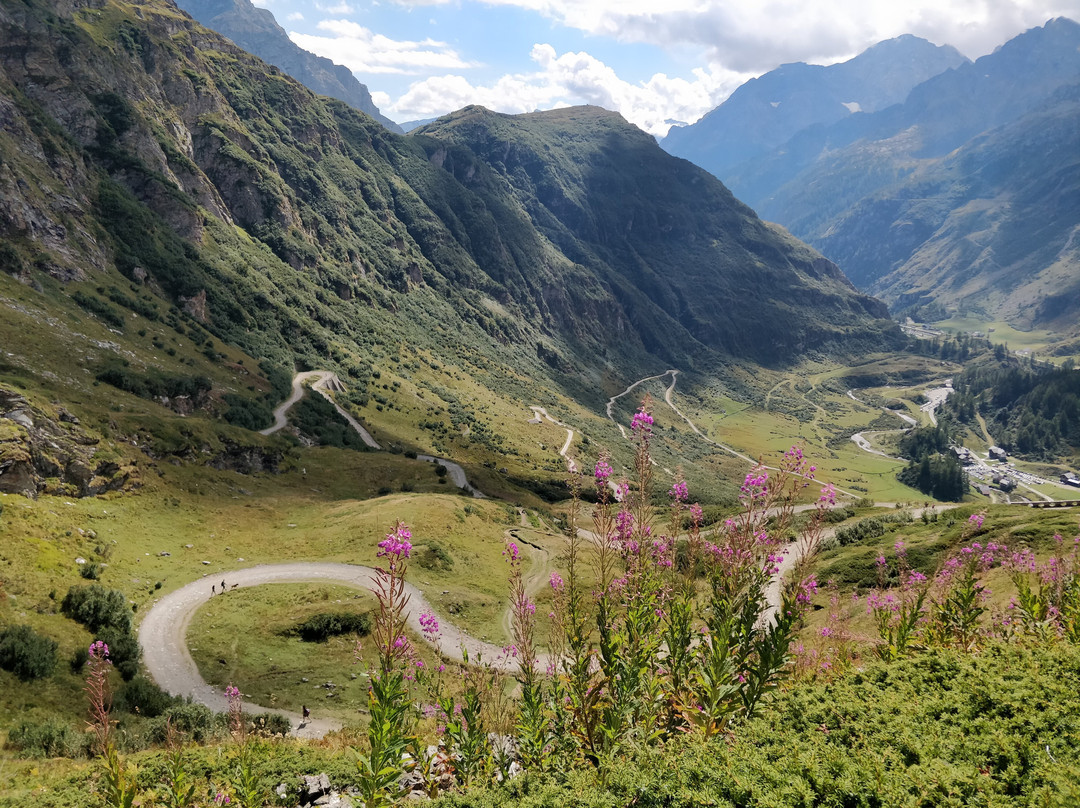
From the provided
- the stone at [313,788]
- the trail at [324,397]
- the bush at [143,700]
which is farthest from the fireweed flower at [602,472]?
the trail at [324,397]

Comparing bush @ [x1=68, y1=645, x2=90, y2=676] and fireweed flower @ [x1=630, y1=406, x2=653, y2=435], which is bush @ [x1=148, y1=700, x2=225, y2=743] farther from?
fireweed flower @ [x1=630, y1=406, x2=653, y2=435]

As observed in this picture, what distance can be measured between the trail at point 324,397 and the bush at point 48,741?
211 ft

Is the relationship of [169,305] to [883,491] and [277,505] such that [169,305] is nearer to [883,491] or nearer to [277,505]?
[277,505]

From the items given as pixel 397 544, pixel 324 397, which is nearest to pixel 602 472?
pixel 397 544

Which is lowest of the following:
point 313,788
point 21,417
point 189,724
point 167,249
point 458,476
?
point 458,476

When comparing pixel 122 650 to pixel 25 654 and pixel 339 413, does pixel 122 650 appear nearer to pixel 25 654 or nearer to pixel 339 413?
pixel 25 654

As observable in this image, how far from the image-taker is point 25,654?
2155cm

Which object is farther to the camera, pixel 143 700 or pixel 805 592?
pixel 143 700

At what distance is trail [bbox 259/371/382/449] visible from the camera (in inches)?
3389

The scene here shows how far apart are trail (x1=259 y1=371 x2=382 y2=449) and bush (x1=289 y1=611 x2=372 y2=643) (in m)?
53.6

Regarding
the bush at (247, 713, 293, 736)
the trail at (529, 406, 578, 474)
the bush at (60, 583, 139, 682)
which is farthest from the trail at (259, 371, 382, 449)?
the bush at (247, 713, 293, 736)

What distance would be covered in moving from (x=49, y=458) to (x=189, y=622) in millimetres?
18675

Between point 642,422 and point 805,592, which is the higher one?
point 642,422

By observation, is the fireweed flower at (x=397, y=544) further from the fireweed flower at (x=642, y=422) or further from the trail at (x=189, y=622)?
the trail at (x=189, y=622)
